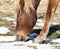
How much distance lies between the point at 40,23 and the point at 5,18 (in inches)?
35.3

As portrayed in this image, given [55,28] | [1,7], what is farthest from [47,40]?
[1,7]

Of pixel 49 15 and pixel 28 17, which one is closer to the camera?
pixel 28 17

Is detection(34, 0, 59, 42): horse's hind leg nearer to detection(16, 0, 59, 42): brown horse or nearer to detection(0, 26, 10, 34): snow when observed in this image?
detection(16, 0, 59, 42): brown horse

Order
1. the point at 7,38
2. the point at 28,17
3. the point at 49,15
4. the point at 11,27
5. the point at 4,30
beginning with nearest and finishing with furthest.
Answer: the point at 28,17, the point at 49,15, the point at 7,38, the point at 4,30, the point at 11,27

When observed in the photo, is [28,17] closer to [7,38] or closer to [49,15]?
[49,15]

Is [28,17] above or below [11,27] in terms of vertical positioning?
above

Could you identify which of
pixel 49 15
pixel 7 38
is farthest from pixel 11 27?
pixel 49 15

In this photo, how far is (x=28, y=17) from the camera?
4.74m

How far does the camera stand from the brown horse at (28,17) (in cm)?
470

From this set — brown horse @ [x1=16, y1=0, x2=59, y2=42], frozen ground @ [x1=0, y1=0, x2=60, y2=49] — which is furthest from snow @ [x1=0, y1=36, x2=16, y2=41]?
brown horse @ [x1=16, y1=0, x2=59, y2=42]

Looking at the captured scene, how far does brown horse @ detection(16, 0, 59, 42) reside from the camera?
470cm

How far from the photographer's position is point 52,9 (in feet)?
16.0

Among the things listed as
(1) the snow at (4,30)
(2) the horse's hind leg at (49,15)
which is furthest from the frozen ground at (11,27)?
(2) the horse's hind leg at (49,15)

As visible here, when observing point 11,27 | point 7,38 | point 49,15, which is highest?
point 49,15
